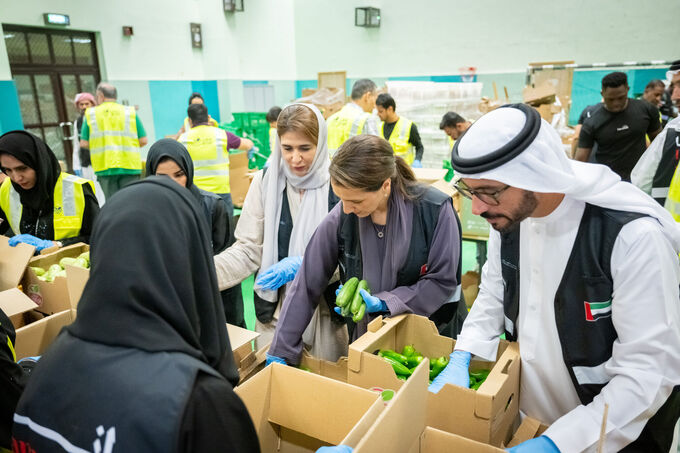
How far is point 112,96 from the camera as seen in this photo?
5508 millimetres

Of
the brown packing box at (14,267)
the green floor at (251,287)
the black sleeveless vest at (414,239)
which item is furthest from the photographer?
the green floor at (251,287)

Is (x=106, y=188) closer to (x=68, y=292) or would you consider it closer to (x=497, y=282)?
(x=68, y=292)

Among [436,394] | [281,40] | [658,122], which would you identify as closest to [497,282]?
[436,394]

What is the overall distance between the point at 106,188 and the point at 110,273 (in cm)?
581

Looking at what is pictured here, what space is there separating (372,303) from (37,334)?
148cm

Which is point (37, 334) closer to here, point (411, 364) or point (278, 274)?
point (278, 274)

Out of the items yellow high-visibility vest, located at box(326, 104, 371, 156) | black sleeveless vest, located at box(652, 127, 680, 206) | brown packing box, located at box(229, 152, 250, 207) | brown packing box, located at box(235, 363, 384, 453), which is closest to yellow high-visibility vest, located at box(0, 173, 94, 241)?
brown packing box, located at box(235, 363, 384, 453)

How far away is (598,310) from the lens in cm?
130

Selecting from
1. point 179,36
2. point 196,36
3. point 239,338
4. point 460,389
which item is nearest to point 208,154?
point 239,338

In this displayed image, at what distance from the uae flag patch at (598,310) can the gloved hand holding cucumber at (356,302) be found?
747 millimetres

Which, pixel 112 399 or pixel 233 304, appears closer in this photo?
pixel 112 399

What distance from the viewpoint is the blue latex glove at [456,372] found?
156 cm

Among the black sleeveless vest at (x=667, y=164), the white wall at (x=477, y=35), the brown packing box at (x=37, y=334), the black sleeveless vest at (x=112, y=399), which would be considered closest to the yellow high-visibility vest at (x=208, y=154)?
the brown packing box at (x=37, y=334)

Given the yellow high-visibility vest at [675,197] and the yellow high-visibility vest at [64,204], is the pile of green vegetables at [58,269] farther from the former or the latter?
the yellow high-visibility vest at [675,197]
